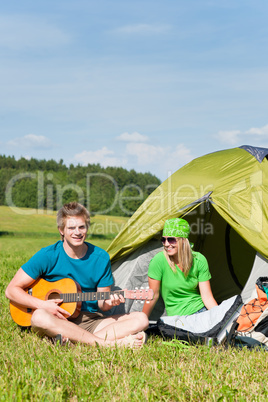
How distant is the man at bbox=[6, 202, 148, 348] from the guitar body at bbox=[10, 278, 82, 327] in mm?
67

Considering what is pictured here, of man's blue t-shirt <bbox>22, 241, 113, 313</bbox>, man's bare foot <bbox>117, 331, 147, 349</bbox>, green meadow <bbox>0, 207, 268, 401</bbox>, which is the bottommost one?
green meadow <bbox>0, 207, 268, 401</bbox>

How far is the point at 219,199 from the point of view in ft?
16.5

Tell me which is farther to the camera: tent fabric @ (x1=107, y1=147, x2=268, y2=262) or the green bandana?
tent fabric @ (x1=107, y1=147, x2=268, y2=262)

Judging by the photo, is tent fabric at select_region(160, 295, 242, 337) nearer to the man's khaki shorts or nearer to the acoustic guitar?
the acoustic guitar

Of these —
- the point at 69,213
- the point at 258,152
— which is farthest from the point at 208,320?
the point at 258,152

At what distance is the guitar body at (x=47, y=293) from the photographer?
4.29m

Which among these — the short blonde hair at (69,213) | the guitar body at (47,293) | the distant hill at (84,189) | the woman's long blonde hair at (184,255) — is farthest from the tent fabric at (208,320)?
the distant hill at (84,189)

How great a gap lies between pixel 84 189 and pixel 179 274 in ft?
158

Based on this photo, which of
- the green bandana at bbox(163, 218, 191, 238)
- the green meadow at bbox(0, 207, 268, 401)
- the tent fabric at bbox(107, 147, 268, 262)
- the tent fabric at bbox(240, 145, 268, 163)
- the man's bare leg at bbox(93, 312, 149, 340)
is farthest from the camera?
the tent fabric at bbox(240, 145, 268, 163)

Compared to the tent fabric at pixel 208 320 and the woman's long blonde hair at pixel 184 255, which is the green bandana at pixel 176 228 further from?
the tent fabric at pixel 208 320

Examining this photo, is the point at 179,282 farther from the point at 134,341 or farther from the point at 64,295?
the point at 64,295

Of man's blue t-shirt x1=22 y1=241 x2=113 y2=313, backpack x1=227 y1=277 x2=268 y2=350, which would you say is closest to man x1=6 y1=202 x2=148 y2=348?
man's blue t-shirt x1=22 y1=241 x2=113 y2=313

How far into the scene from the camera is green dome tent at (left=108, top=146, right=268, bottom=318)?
15.9ft

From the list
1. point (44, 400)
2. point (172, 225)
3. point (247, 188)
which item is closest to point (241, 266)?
point (247, 188)
